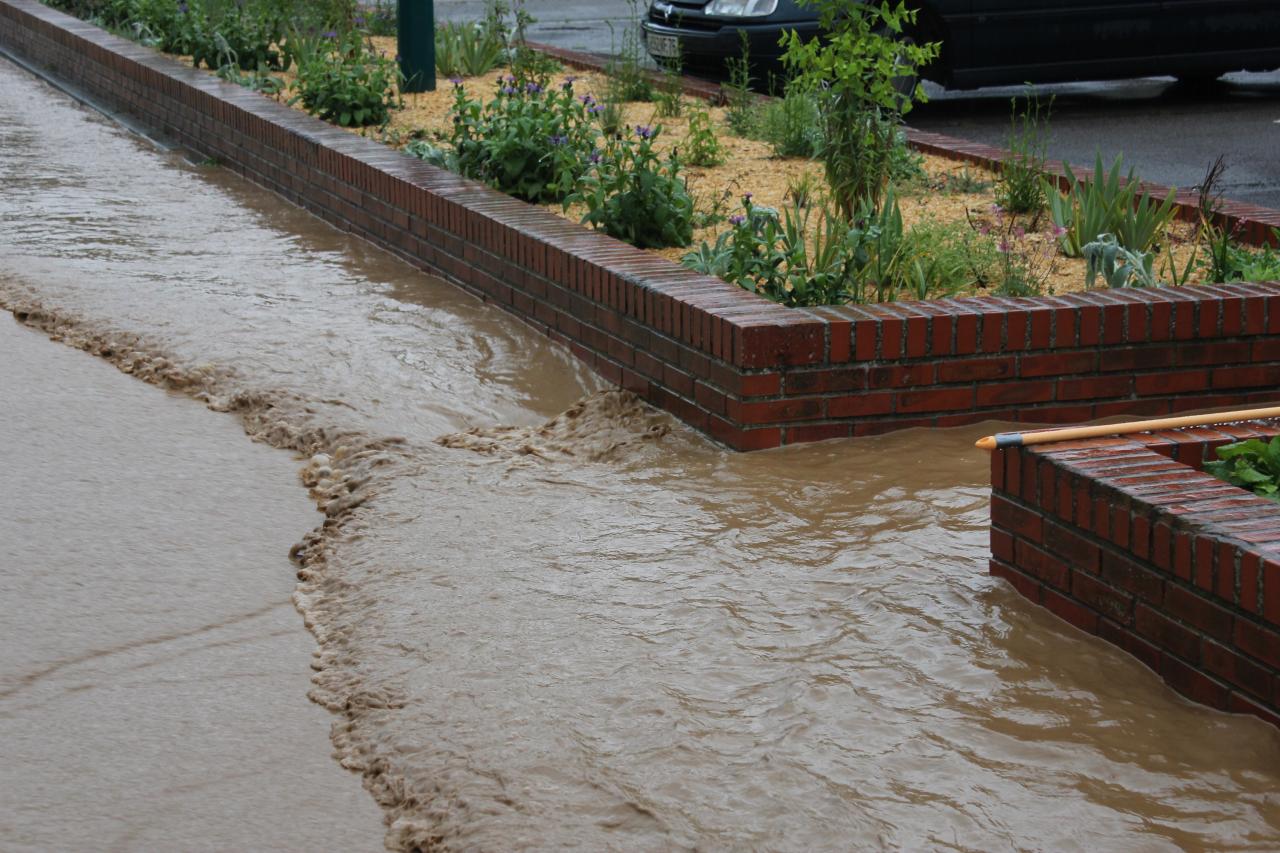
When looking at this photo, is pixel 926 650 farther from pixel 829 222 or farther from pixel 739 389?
pixel 829 222

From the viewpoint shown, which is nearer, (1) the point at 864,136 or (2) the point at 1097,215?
(2) the point at 1097,215

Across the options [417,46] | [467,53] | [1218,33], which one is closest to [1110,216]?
[417,46]

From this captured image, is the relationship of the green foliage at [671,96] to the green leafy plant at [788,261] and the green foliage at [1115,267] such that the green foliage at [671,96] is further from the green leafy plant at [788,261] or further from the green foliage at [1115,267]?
the green foliage at [1115,267]

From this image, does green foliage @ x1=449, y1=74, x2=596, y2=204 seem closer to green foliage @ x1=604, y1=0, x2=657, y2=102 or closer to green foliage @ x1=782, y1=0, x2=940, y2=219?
green foliage @ x1=782, y1=0, x2=940, y2=219

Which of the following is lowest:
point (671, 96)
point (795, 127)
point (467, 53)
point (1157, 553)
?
point (1157, 553)

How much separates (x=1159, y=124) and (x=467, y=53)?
4917 mm

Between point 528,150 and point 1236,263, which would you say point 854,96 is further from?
point 1236,263

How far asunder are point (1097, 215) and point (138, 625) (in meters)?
3.91

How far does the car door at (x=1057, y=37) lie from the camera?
11484mm

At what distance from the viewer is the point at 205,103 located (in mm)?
9992

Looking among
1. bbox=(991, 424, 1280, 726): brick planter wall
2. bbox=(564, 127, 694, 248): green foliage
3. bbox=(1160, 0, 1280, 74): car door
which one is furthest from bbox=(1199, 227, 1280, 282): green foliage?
bbox=(1160, 0, 1280, 74): car door

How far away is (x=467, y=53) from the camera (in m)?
11.7

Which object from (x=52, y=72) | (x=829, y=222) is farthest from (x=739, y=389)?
(x=52, y=72)

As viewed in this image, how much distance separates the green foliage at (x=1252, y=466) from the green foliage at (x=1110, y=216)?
216 cm
